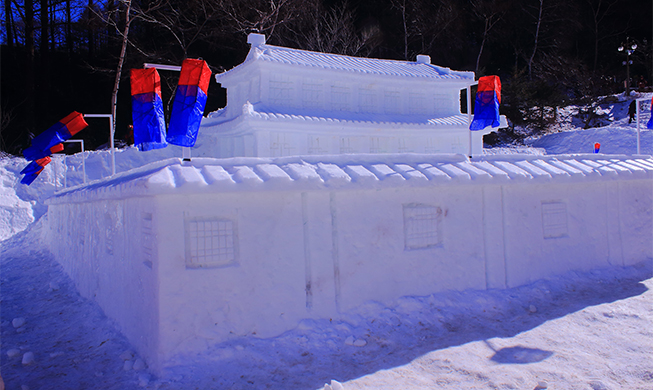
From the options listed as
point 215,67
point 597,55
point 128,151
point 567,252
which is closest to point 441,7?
point 597,55

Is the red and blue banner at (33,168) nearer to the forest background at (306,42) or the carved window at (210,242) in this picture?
the forest background at (306,42)

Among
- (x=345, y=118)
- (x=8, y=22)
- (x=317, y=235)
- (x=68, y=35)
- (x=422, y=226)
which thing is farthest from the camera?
(x=68, y=35)

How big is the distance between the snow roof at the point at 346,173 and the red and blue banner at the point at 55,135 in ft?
12.1

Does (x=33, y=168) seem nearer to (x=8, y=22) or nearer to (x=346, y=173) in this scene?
(x=346, y=173)

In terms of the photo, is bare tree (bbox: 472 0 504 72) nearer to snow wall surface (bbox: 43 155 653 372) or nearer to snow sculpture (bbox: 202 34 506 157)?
snow sculpture (bbox: 202 34 506 157)

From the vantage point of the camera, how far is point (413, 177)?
21.9ft

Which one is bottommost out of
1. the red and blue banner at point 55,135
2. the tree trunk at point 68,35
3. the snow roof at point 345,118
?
the red and blue banner at point 55,135

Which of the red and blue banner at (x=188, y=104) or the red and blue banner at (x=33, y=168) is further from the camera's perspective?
the red and blue banner at (x=33, y=168)

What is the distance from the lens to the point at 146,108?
27.5 ft

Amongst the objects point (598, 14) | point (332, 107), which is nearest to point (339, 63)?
point (332, 107)

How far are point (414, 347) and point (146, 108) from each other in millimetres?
6377

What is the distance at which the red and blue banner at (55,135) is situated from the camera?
11805mm

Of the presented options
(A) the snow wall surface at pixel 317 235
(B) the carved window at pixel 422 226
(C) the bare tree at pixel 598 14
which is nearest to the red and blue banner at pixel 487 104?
(A) the snow wall surface at pixel 317 235

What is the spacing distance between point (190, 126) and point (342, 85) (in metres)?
8.00
